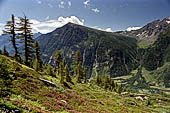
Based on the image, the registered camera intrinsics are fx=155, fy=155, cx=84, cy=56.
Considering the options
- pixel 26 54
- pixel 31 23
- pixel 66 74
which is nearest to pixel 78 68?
pixel 66 74

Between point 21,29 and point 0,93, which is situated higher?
point 21,29

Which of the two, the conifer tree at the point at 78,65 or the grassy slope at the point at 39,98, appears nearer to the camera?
the grassy slope at the point at 39,98

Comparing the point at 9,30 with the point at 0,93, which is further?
the point at 9,30

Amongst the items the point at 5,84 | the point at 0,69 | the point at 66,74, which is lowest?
the point at 66,74

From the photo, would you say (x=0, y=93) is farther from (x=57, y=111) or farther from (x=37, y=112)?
(x=57, y=111)

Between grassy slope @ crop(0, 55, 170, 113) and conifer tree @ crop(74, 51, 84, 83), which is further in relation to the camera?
conifer tree @ crop(74, 51, 84, 83)

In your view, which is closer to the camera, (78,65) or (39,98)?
(39,98)

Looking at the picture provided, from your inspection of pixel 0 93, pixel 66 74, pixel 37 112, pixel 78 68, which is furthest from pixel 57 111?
pixel 78 68

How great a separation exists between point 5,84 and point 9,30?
34.8 metres

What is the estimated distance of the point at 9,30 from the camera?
145 ft

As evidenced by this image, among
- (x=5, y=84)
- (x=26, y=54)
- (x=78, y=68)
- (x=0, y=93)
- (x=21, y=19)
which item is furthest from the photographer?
(x=78, y=68)

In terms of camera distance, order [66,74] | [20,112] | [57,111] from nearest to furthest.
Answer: [20,112]
[57,111]
[66,74]

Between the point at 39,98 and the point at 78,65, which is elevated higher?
the point at 78,65

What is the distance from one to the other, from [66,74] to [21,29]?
24.5m
